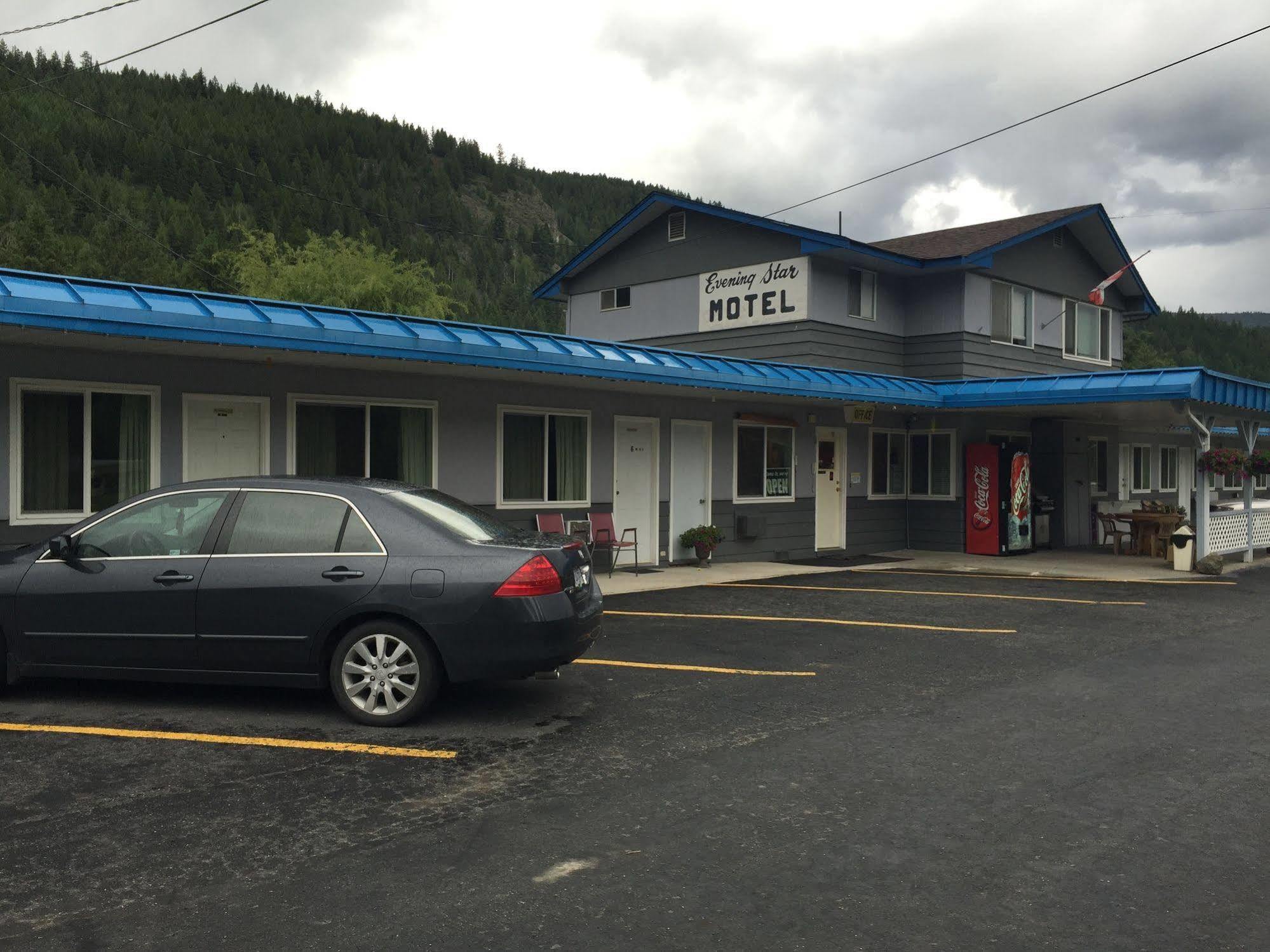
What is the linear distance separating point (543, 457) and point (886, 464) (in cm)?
888

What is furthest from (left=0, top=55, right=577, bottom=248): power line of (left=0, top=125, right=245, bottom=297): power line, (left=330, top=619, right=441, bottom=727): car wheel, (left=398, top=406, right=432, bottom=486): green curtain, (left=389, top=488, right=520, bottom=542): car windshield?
(left=330, top=619, right=441, bottom=727): car wheel

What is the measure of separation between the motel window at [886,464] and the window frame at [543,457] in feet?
24.1

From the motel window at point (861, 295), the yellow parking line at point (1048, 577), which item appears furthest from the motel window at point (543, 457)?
the motel window at point (861, 295)

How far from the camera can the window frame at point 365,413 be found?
Answer: 1196cm

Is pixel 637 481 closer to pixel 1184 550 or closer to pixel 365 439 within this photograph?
pixel 365 439

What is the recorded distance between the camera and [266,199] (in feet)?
251

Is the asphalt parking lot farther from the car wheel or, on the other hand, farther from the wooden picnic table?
the wooden picnic table

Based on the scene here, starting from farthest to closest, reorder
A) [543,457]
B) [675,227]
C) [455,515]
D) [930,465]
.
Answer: [675,227]
[930,465]
[543,457]
[455,515]

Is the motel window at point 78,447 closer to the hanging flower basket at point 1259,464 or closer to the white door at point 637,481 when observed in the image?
the white door at point 637,481

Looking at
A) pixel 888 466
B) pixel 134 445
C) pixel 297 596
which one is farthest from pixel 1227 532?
pixel 134 445

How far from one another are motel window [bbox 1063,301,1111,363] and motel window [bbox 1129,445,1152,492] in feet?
10.9

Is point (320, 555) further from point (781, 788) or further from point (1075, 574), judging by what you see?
point (1075, 574)

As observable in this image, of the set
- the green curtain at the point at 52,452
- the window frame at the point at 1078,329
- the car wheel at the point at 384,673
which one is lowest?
the car wheel at the point at 384,673

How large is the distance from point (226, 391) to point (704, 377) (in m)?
6.63
